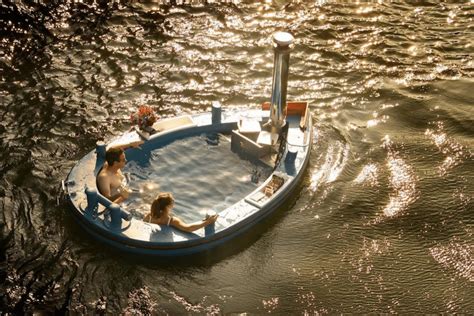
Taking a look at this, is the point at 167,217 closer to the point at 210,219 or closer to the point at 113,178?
the point at 210,219

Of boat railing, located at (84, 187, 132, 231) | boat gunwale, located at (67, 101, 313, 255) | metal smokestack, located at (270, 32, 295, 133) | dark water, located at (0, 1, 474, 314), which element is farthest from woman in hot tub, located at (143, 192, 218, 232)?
metal smokestack, located at (270, 32, 295, 133)

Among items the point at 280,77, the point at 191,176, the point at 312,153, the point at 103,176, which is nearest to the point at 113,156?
the point at 103,176

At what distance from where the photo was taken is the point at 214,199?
11.3 meters

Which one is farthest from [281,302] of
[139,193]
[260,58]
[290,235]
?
[260,58]

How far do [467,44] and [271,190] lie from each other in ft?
29.6

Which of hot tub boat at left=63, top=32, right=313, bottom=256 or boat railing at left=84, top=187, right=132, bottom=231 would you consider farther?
hot tub boat at left=63, top=32, right=313, bottom=256

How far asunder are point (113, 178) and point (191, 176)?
5.35 ft

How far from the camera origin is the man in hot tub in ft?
34.9

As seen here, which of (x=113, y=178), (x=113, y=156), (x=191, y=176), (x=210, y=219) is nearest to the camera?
(x=210, y=219)

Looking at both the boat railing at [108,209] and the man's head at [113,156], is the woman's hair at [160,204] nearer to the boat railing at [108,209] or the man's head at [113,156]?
the boat railing at [108,209]

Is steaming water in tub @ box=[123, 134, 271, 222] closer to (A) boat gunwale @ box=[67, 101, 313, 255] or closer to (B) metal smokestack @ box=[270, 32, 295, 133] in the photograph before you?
(A) boat gunwale @ box=[67, 101, 313, 255]

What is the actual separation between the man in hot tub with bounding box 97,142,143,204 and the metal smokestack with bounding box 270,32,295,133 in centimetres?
341

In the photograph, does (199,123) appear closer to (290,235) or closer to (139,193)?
(139,193)

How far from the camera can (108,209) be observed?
1021 cm
